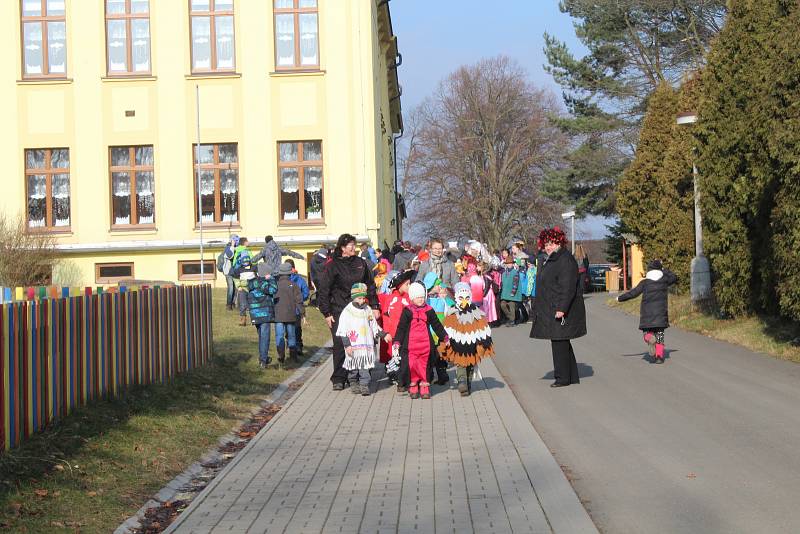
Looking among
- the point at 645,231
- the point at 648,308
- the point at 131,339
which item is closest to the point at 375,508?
the point at 131,339

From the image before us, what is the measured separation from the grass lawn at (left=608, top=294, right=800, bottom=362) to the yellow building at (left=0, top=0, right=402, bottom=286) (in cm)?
→ 1314

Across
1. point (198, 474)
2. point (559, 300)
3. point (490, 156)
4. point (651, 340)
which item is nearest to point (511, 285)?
point (651, 340)

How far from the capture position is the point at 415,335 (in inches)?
513

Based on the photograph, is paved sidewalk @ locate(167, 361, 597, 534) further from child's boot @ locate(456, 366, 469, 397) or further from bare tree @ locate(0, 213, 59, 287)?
Answer: bare tree @ locate(0, 213, 59, 287)

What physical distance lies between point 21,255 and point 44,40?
10.7m

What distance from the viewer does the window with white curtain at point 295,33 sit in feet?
116

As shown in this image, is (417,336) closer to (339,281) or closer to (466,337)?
(466,337)

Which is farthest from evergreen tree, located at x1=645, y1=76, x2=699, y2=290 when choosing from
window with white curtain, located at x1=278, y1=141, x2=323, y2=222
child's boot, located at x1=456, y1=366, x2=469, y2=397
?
child's boot, located at x1=456, y1=366, x2=469, y2=397

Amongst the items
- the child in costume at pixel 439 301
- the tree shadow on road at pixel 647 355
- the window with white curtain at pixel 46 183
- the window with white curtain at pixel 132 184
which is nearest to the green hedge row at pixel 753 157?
the tree shadow on road at pixel 647 355

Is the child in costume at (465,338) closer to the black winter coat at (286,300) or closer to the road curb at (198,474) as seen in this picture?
the road curb at (198,474)

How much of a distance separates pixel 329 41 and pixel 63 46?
8269mm

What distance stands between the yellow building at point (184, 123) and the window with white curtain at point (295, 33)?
0.14 feet

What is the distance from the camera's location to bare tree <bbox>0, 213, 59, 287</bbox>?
26.9 m

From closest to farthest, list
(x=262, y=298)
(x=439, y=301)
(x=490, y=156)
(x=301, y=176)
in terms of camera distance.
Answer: (x=439, y=301), (x=262, y=298), (x=301, y=176), (x=490, y=156)
